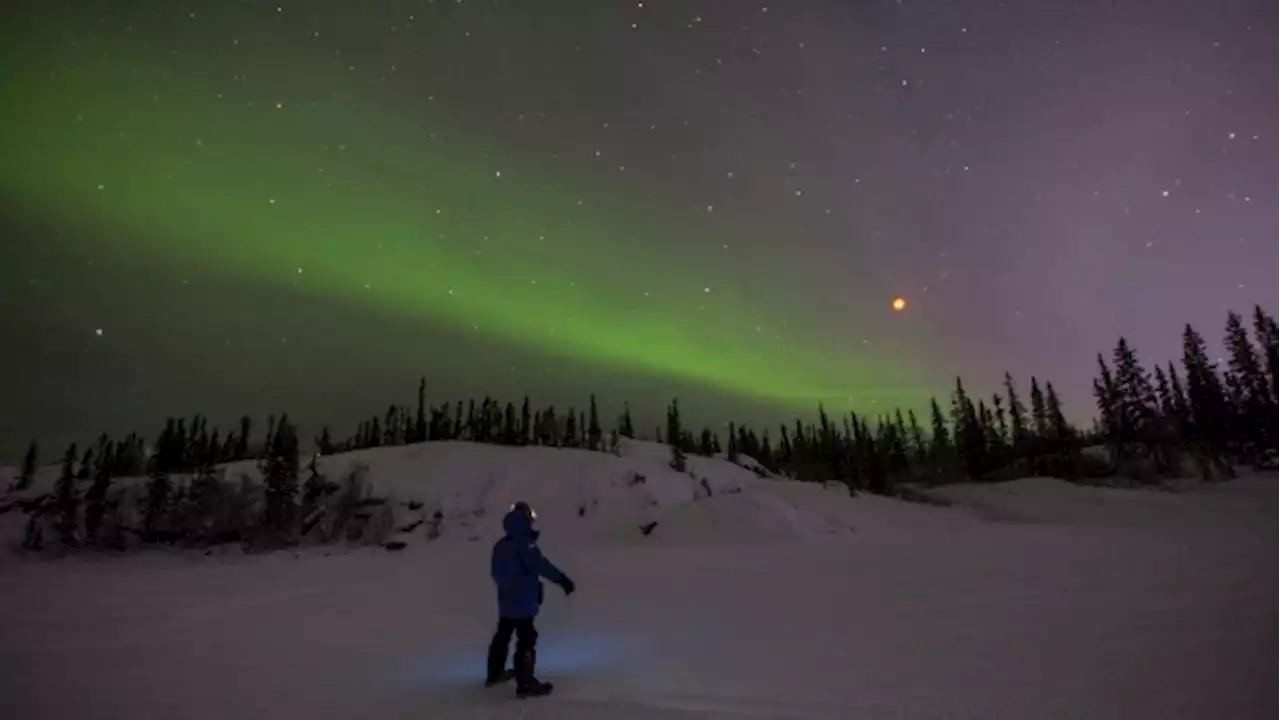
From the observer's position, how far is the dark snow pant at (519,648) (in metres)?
5.98

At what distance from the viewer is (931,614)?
906cm

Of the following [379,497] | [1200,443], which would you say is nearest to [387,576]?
[379,497]

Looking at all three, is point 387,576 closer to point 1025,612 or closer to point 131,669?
point 131,669

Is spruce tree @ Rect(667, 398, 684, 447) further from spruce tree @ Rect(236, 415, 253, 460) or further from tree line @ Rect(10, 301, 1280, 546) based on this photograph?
spruce tree @ Rect(236, 415, 253, 460)

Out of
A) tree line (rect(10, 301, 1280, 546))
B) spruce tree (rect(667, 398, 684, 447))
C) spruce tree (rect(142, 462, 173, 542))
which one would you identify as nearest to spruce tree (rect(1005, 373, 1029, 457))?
tree line (rect(10, 301, 1280, 546))

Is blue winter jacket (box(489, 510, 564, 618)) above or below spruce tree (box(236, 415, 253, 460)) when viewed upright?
below

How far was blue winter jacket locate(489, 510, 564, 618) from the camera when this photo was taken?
628 cm

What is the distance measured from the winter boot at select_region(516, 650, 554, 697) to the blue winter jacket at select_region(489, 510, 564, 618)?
0.41 metres

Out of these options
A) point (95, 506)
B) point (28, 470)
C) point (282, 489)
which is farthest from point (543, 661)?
point (28, 470)

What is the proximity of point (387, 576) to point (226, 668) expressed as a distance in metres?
14.4

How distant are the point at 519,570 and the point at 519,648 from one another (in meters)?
0.76

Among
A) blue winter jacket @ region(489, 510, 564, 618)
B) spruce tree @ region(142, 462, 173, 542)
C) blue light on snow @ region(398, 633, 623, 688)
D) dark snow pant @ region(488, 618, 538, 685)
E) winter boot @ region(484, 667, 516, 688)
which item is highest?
spruce tree @ region(142, 462, 173, 542)

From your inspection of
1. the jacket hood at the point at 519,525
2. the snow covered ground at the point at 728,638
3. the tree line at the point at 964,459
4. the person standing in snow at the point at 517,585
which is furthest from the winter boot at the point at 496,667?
the tree line at the point at 964,459

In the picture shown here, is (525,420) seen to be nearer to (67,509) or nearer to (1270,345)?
(67,509)
